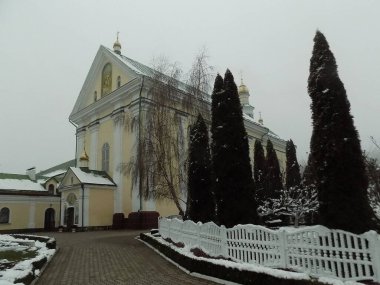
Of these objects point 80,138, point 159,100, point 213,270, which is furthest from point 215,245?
point 80,138

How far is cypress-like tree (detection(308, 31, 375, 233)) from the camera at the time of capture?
8055mm

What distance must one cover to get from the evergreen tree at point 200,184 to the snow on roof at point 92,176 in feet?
56.4

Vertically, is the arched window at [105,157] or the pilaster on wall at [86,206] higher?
the arched window at [105,157]

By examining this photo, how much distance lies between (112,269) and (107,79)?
1106 inches

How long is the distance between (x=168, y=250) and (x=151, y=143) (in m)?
7.81

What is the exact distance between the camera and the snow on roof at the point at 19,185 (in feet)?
112

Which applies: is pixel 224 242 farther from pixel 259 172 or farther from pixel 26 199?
pixel 26 199

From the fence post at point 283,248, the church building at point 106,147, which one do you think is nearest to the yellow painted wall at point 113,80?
the church building at point 106,147

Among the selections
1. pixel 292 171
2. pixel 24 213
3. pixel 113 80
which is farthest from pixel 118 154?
pixel 292 171

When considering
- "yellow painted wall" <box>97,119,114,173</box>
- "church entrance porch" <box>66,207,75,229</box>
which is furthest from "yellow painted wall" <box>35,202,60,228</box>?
"yellow painted wall" <box>97,119,114,173</box>

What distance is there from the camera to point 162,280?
9.30m

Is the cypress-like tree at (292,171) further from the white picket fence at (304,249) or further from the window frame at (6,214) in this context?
the window frame at (6,214)

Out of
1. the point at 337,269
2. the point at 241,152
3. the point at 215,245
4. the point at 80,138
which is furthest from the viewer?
the point at 80,138

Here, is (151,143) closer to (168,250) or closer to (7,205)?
(168,250)
